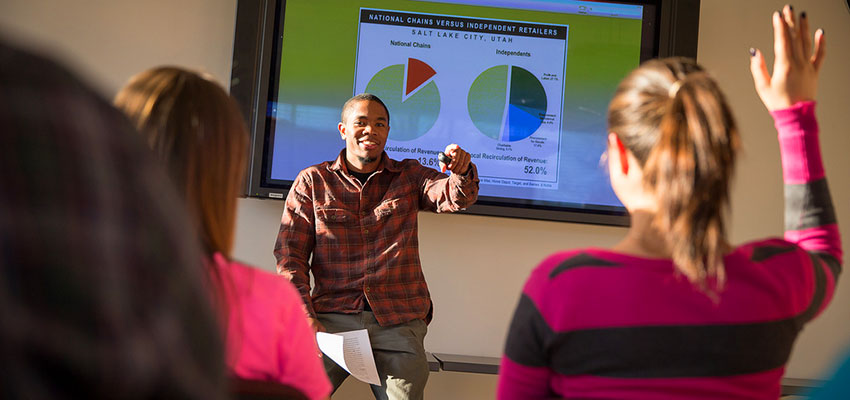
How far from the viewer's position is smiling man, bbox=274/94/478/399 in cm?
258

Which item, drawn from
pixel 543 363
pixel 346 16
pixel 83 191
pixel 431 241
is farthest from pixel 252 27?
pixel 83 191

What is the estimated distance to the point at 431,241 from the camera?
137 inches

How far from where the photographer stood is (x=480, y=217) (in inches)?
137

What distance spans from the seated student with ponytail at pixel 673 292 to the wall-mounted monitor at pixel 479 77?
2361 mm

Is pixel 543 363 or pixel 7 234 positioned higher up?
pixel 7 234

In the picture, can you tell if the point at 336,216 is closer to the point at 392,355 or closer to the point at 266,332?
the point at 392,355

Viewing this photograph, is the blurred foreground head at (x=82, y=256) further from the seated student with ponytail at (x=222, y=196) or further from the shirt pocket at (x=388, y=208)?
the shirt pocket at (x=388, y=208)

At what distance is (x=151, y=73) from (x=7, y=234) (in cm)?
81

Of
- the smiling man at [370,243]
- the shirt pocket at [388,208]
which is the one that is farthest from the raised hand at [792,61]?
the shirt pocket at [388,208]

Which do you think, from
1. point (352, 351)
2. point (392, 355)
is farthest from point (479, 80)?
point (352, 351)

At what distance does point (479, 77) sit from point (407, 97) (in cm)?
36

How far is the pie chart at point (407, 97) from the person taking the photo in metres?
3.42

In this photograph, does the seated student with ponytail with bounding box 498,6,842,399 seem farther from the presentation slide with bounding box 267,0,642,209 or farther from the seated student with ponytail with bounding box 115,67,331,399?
the presentation slide with bounding box 267,0,642,209

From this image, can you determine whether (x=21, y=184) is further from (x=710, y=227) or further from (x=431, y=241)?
(x=431, y=241)
